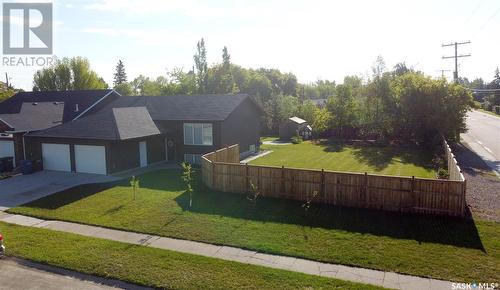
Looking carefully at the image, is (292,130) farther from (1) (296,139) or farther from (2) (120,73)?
(2) (120,73)

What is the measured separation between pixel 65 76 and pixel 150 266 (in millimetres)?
54017

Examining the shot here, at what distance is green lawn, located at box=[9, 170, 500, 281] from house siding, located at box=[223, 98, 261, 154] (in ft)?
32.6

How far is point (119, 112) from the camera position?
27625 mm

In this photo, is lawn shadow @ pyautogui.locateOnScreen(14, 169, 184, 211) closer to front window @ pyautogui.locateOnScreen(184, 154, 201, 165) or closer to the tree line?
front window @ pyautogui.locateOnScreen(184, 154, 201, 165)

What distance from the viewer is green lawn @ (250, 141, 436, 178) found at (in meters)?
24.9

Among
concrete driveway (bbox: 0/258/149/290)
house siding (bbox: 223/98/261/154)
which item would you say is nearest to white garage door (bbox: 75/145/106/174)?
house siding (bbox: 223/98/261/154)

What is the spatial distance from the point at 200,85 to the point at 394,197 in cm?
4999

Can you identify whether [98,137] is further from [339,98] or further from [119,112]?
[339,98]

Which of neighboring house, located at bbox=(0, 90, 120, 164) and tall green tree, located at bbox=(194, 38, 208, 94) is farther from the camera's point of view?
tall green tree, located at bbox=(194, 38, 208, 94)

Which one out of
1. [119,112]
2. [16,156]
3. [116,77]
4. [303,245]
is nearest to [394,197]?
[303,245]

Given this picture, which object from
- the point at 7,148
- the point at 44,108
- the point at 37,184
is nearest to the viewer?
the point at 37,184

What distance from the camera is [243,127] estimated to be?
31.4m

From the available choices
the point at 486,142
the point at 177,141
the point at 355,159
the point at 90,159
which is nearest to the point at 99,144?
the point at 90,159

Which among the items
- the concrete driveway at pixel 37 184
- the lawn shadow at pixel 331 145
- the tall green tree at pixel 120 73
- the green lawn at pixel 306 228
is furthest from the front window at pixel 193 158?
the tall green tree at pixel 120 73
